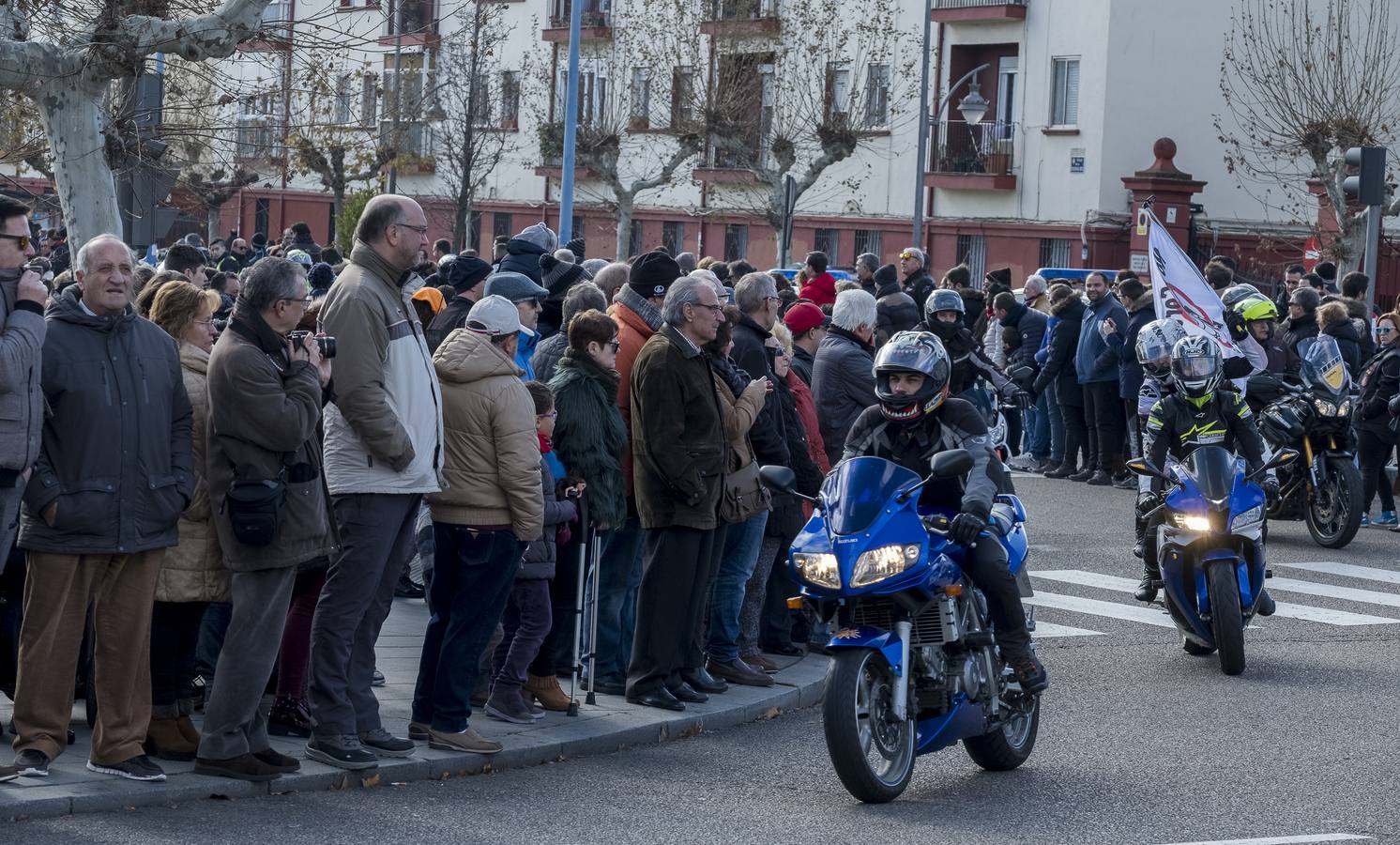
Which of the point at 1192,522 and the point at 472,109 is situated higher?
the point at 472,109

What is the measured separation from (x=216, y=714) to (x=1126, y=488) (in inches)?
555

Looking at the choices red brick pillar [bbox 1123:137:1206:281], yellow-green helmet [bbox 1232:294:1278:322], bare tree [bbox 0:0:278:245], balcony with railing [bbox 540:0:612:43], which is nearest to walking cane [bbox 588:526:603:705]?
bare tree [bbox 0:0:278:245]

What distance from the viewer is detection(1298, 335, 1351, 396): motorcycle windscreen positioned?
54.7ft

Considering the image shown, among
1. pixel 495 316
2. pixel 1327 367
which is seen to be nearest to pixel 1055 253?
pixel 1327 367

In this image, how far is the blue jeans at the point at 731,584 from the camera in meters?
10.1

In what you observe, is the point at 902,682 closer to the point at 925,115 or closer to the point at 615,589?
the point at 615,589

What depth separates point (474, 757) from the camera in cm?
807

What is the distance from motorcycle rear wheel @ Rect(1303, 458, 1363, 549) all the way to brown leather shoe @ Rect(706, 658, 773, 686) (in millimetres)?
7589

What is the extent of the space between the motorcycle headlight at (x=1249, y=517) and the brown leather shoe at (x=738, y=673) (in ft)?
9.07

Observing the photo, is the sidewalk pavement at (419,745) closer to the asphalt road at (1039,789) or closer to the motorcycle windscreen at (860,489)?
the asphalt road at (1039,789)

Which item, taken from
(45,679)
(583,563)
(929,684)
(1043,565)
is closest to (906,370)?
(929,684)

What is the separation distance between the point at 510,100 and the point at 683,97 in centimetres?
811

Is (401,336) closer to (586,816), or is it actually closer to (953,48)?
(586,816)

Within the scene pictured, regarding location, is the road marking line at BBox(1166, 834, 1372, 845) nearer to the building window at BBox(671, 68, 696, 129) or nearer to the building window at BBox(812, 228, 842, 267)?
the building window at BBox(812, 228, 842, 267)
